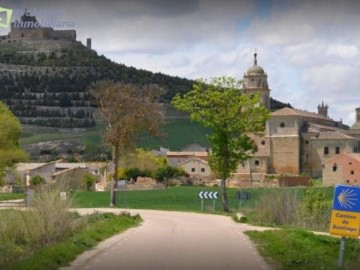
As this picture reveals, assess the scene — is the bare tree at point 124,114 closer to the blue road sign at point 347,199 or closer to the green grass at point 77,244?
the green grass at point 77,244

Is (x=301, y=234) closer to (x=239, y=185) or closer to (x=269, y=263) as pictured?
(x=269, y=263)

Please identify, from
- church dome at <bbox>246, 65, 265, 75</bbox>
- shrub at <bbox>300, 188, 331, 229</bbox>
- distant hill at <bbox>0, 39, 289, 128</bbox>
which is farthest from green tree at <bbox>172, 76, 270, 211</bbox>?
distant hill at <bbox>0, 39, 289, 128</bbox>

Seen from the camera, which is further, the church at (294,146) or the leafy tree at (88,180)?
the church at (294,146)

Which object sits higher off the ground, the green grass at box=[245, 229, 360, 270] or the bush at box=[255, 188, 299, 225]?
the bush at box=[255, 188, 299, 225]

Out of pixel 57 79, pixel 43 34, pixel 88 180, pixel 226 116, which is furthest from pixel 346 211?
A: pixel 43 34

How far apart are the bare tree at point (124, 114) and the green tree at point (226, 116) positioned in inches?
99.6

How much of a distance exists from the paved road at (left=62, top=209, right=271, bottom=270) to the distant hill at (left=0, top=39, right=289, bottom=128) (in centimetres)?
12520

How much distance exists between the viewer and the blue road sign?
14.4m

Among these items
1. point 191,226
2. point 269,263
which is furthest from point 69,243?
point 191,226

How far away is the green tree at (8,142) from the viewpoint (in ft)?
173

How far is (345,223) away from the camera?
1462 cm

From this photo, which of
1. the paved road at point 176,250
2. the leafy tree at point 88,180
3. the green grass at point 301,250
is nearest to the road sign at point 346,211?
the green grass at point 301,250

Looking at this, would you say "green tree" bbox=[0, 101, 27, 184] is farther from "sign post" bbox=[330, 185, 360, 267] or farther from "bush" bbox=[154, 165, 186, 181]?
"bush" bbox=[154, 165, 186, 181]

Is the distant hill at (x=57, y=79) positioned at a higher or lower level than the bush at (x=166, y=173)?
higher
